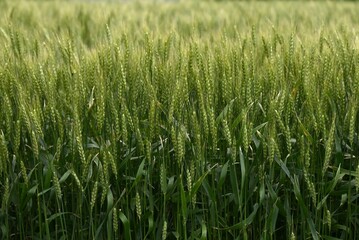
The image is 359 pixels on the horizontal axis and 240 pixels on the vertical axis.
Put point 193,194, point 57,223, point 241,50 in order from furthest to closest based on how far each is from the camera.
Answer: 1. point 241,50
2. point 57,223
3. point 193,194

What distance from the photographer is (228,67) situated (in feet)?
8.63

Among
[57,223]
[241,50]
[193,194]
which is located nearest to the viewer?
[193,194]

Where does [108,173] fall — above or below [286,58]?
below

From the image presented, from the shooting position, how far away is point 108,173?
2451 millimetres

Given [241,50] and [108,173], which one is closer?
[108,173]

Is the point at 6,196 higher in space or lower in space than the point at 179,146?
lower

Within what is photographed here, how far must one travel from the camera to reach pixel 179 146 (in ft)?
7.64

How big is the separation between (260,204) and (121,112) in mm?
528

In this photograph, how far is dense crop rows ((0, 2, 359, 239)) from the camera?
2.42m

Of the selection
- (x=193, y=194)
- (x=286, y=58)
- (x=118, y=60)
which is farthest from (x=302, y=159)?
(x=118, y=60)

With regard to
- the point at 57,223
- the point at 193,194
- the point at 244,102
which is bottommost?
the point at 57,223

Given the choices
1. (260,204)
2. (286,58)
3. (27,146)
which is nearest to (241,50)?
(286,58)

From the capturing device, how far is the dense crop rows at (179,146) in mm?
2424

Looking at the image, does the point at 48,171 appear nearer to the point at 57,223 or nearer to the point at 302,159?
the point at 57,223
